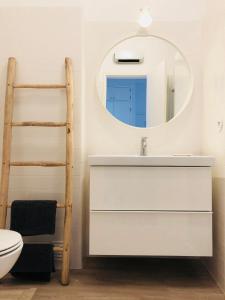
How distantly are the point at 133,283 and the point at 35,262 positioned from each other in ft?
1.82

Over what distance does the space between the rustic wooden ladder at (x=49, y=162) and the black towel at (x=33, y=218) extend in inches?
2.8

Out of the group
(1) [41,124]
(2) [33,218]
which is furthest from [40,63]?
(2) [33,218]

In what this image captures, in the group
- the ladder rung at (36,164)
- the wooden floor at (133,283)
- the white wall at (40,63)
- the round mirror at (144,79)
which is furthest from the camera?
the round mirror at (144,79)

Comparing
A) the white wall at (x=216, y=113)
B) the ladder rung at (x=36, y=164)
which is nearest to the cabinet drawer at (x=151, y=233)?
the white wall at (x=216, y=113)

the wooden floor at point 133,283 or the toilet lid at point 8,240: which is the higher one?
the toilet lid at point 8,240

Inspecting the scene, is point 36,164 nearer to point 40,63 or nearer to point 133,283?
point 40,63

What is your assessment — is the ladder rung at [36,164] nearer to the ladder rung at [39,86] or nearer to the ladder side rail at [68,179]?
the ladder side rail at [68,179]

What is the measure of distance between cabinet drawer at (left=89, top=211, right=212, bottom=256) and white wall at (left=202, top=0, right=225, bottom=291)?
141mm

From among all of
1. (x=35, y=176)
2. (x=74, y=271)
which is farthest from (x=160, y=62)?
(x=74, y=271)

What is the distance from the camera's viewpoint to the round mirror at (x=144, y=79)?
2.08 metres

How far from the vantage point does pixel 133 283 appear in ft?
5.56

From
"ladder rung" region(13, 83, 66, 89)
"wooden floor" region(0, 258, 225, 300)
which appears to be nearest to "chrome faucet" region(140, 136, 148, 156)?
"ladder rung" region(13, 83, 66, 89)

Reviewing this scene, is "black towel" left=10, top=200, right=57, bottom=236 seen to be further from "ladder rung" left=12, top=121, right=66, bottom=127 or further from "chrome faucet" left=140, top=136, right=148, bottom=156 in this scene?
"chrome faucet" left=140, top=136, right=148, bottom=156

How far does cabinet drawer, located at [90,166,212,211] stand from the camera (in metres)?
1.57
